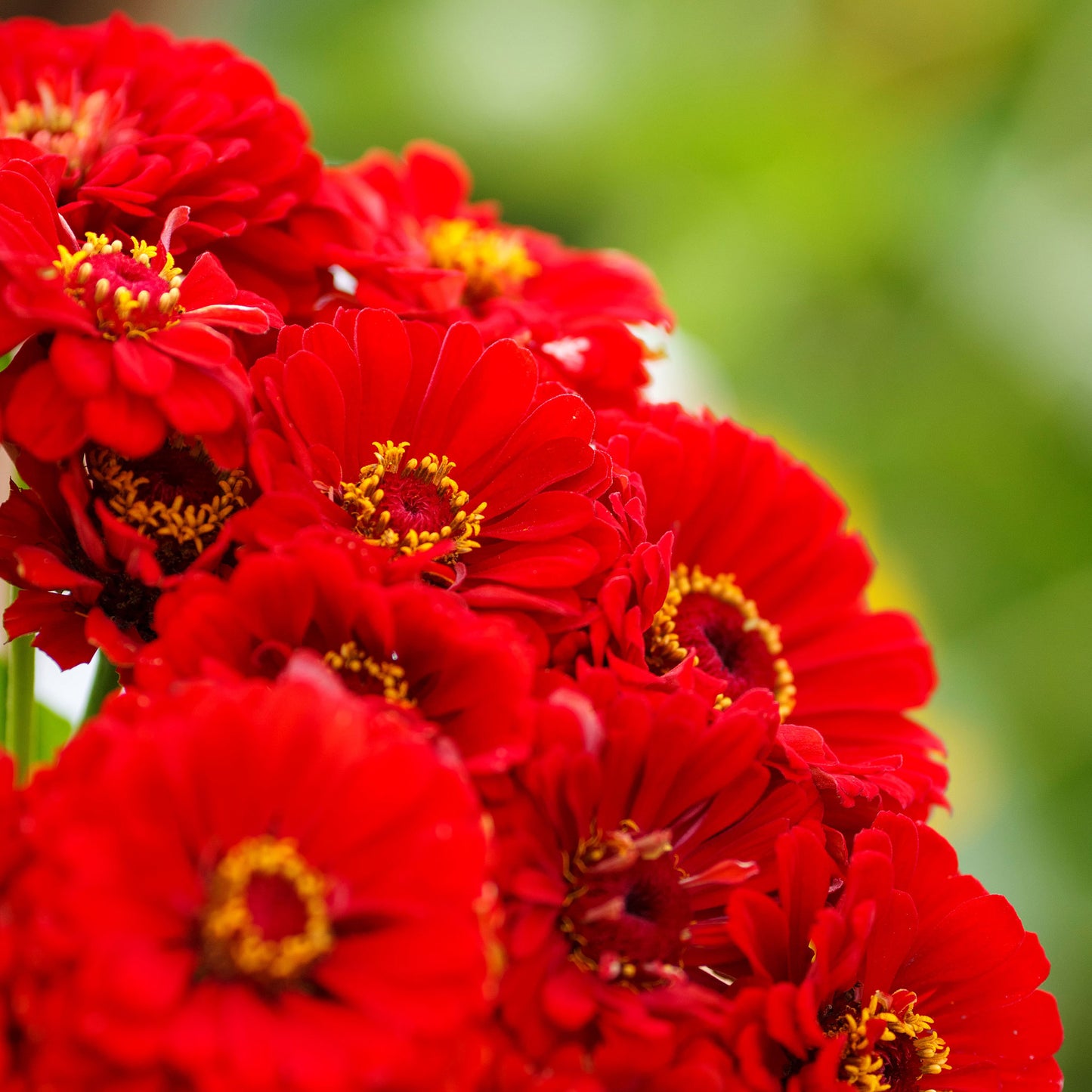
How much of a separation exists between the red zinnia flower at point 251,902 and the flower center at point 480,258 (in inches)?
12.2

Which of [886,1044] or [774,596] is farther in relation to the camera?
[774,596]

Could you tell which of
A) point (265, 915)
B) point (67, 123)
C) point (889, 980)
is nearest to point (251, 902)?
point (265, 915)

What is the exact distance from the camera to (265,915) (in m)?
0.31

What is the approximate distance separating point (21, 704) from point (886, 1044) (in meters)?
0.34

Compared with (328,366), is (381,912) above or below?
below

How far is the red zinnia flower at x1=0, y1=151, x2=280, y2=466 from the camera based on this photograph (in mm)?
366

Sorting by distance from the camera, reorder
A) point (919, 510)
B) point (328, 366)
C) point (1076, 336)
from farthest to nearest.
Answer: point (919, 510), point (1076, 336), point (328, 366)

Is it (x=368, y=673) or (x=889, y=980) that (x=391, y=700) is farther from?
(x=889, y=980)

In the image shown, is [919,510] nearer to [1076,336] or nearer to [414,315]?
[1076,336]

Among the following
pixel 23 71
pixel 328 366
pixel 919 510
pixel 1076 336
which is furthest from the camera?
pixel 919 510

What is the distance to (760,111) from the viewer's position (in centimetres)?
170

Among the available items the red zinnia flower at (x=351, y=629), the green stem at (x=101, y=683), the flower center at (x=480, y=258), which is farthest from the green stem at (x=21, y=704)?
the flower center at (x=480, y=258)

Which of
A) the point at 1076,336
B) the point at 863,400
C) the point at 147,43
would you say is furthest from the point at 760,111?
the point at 147,43

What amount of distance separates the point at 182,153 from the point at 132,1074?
322mm
